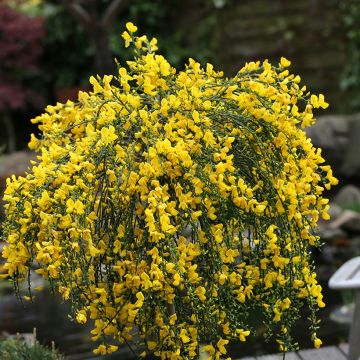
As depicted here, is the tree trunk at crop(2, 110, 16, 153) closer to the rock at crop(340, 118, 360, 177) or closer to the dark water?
the rock at crop(340, 118, 360, 177)

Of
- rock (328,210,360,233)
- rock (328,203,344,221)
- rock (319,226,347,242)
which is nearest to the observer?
rock (319,226,347,242)

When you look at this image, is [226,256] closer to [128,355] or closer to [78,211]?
[78,211]

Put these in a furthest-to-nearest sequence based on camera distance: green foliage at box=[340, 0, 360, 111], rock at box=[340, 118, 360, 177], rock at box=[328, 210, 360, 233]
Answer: green foliage at box=[340, 0, 360, 111] → rock at box=[340, 118, 360, 177] → rock at box=[328, 210, 360, 233]

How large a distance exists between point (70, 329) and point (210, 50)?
6.20 metres

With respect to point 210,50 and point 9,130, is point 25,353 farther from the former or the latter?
point 9,130

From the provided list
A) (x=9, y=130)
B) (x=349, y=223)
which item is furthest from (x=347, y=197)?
(x=9, y=130)

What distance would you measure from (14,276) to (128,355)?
7.53 ft

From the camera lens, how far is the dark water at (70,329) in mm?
5254

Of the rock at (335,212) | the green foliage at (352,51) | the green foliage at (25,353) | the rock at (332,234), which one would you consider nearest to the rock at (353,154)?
the rock at (335,212)

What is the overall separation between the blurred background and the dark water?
0.68 m

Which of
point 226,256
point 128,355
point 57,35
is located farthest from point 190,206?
point 57,35

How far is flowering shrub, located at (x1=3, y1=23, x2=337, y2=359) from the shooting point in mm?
2764

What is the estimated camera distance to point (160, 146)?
8.89 feet

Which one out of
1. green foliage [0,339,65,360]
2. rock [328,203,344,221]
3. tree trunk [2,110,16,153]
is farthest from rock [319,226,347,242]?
tree trunk [2,110,16,153]
